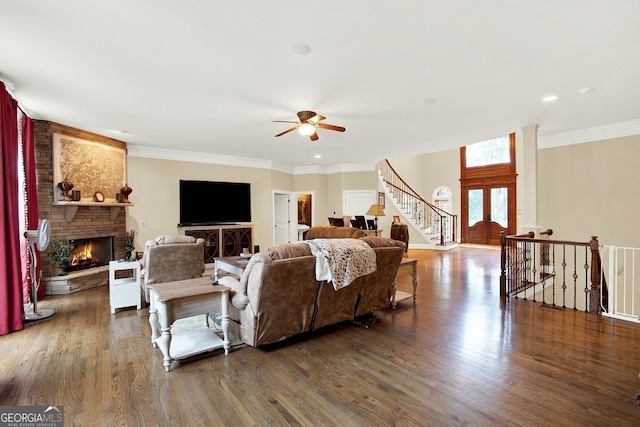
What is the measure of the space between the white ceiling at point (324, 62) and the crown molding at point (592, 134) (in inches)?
11.5

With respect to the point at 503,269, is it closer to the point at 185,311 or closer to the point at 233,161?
the point at 185,311

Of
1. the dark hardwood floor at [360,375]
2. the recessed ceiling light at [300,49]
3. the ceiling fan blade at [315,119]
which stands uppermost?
the recessed ceiling light at [300,49]

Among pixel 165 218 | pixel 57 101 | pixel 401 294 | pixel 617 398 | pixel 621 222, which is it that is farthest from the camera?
pixel 165 218

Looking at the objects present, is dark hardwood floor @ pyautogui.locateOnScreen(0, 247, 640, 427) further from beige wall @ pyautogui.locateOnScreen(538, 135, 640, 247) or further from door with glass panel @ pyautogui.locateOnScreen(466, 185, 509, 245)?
door with glass panel @ pyautogui.locateOnScreen(466, 185, 509, 245)

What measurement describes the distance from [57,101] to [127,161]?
261 centimetres

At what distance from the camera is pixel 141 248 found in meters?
6.71

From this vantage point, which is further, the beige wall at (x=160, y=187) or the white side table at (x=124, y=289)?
the beige wall at (x=160, y=187)

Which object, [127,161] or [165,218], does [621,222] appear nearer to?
[165,218]

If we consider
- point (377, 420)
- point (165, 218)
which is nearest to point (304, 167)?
point (165, 218)

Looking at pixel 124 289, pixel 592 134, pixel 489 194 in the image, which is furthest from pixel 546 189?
pixel 124 289

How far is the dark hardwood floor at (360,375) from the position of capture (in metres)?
2.02

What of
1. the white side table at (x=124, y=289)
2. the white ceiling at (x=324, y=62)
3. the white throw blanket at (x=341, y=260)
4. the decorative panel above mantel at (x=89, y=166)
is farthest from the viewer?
the decorative panel above mantel at (x=89, y=166)

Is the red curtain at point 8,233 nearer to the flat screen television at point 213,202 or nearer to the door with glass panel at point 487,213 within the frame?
the flat screen television at point 213,202

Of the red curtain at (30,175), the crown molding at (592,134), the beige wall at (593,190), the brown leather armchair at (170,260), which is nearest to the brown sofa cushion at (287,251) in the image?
the brown leather armchair at (170,260)
